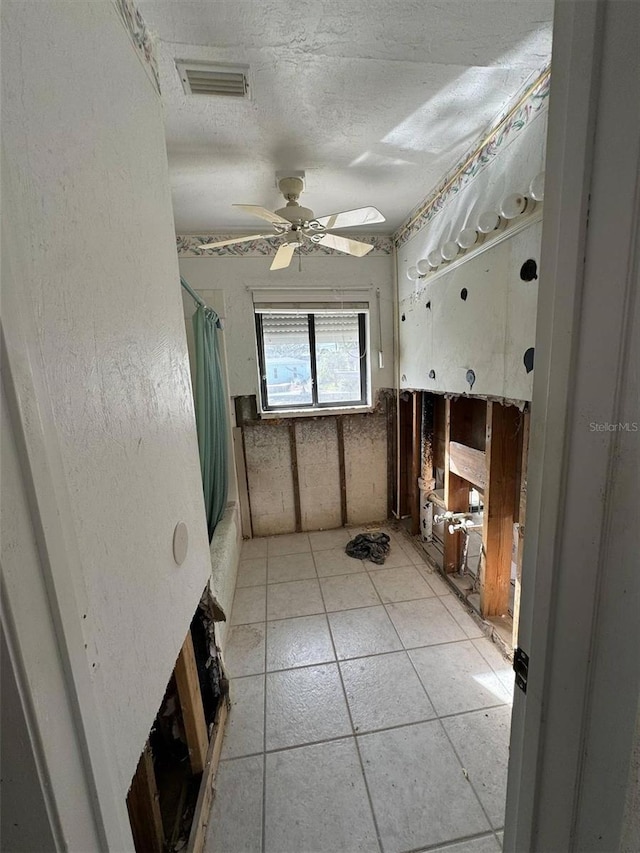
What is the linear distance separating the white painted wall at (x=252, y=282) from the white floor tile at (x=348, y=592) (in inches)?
70.1

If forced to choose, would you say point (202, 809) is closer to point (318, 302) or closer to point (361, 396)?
point (361, 396)

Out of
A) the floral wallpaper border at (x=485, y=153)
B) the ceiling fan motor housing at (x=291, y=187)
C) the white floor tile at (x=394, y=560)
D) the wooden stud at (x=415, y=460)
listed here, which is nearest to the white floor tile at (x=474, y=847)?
the white floor tile at (x=394, y=560)

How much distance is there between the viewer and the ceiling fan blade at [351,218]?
1762mm

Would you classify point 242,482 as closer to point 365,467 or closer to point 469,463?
point 365,467

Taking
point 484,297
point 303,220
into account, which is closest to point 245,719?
point 484,297

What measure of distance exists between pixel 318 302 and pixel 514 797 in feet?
9.99

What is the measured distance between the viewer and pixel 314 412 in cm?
310

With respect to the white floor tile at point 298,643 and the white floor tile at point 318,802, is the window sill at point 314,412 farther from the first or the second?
the white floor tile at point 318,802

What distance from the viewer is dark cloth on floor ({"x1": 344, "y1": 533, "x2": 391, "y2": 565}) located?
9.09 feet

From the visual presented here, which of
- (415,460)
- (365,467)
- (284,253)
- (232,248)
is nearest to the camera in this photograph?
(284,253)

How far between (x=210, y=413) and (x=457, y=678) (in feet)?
7.52

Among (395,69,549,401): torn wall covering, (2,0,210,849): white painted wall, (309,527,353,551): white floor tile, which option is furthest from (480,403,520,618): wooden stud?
(2,0,210,849): white painted wall

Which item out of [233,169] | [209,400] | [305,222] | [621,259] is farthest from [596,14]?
[209,400]

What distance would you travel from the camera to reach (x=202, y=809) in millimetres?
1162
